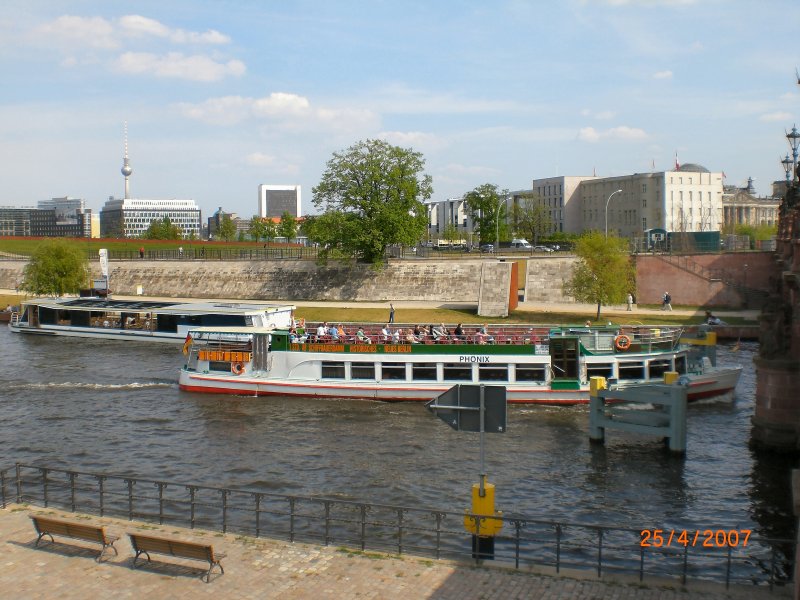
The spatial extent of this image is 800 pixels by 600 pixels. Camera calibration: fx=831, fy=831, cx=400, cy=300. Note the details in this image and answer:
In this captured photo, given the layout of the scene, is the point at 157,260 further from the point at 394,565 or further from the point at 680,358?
the point at 394,565

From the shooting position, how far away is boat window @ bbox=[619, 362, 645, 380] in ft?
123

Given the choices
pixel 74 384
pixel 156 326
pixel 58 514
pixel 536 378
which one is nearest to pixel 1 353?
pixel 156 326

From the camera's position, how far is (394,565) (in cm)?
1588

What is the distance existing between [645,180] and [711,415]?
99.0 meters

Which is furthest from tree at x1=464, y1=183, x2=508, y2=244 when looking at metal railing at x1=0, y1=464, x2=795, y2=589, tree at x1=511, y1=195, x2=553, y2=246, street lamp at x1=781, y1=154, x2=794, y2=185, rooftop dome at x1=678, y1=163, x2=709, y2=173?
metal railing at x1=0, y1=464, x2=795, y2=589

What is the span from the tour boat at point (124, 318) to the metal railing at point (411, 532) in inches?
1162

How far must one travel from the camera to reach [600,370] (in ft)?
122

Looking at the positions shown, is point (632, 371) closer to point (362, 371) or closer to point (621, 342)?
point (621, 342)

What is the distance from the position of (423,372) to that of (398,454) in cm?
922

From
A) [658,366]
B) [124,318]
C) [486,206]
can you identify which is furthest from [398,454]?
[486,206]

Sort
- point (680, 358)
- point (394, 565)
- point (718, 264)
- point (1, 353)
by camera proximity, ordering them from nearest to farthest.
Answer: point (394, 565), point (680, 358), point (1, 353), point (718, 264)

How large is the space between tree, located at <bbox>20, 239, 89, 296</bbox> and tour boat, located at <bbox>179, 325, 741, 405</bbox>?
43.9 m

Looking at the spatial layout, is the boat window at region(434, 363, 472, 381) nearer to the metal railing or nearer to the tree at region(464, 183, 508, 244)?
the metal railing
